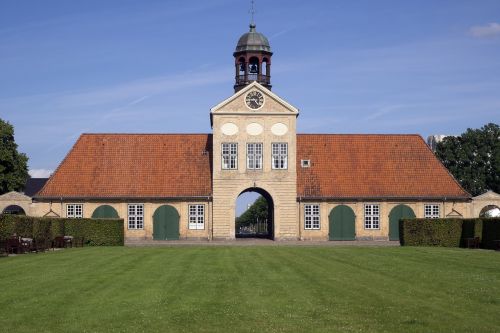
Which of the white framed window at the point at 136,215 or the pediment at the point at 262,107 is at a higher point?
the pediment at the point at 262,107

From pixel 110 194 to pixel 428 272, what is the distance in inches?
1564

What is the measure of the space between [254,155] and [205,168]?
462 cm

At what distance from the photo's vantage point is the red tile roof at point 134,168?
62.7 meters

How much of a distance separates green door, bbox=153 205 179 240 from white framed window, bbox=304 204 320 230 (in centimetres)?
1032

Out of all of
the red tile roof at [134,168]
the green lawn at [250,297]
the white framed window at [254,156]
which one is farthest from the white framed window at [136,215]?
the green lawn at [250,297]

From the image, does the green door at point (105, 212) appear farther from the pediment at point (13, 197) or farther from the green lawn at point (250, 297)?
the green lawn at point (250, 297)

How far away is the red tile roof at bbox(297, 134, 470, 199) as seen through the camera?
63312 mm

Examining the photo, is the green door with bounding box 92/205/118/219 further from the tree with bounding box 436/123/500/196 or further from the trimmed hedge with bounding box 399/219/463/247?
the tree with bounding box 436/123/500/196

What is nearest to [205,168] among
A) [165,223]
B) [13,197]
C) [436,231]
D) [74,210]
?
[165,223]

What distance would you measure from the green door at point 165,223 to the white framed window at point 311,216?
10.3 meters

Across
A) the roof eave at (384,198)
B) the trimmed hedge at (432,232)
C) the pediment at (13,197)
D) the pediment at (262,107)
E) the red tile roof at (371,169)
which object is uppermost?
the pediment at (262,107)

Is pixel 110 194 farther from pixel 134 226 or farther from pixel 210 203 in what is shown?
pixel 210 203

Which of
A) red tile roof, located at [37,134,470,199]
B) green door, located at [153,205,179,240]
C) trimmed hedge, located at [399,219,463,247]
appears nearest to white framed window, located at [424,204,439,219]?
red tile roof, located at [37,134,470,199]

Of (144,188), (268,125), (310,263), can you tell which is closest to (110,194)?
(144,188)
